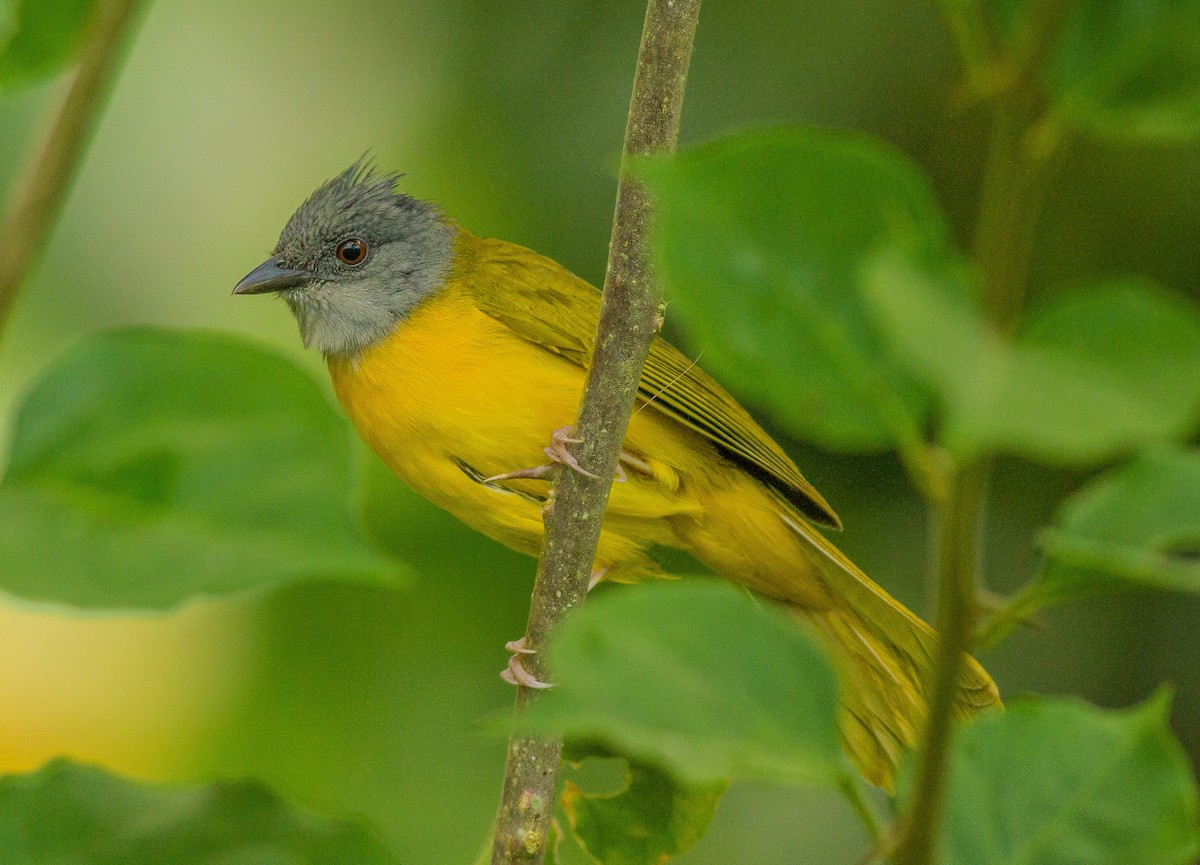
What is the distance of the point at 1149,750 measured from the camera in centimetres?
96

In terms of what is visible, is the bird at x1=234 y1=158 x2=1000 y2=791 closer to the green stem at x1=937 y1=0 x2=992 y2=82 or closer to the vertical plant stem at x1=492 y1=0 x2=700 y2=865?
the vertical plant stem at x1=492 y1=0 x2=700 y2=865

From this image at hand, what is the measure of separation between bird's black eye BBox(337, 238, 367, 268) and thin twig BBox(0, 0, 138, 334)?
12.6 ft

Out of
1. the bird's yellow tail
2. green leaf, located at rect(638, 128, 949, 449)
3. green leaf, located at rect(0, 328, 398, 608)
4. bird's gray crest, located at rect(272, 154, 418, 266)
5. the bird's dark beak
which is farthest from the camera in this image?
bird's gray crest, located at rect(272, 154, 418, 266)

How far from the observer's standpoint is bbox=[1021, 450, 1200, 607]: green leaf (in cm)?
75

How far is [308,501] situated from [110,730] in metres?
3.33

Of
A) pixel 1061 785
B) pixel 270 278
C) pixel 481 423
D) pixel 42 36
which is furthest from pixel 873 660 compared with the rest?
pixel 42 36

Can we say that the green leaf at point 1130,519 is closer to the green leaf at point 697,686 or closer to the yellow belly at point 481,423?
the green leaf at point 697,686

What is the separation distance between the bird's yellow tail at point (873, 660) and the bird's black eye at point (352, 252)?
182cm

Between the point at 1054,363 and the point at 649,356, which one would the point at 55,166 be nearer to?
the point at 1054,363

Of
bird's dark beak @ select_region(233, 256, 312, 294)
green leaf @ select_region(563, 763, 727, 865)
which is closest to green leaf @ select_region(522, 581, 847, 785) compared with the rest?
green leaf @ select_region(563, 763, 727, 865)

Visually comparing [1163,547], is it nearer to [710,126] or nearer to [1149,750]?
[1149,750]

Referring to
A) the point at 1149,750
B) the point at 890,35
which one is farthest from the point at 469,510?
the point at 1149,750

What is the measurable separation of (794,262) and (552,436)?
2683 mm

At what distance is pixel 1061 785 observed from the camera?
975mm
